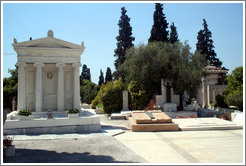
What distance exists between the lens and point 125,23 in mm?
34969

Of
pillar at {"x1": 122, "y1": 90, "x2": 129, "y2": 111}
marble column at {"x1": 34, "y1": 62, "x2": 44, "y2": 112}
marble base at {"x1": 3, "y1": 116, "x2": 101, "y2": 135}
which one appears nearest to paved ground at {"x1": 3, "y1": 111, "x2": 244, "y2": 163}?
marble base at {"x1": 3, "y1": 116, "x2": 101, "y2": 135}

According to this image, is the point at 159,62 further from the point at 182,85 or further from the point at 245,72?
the point at 245,72

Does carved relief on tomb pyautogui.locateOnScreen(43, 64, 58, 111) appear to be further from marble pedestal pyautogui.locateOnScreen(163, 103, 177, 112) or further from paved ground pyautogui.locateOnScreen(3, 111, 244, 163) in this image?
marble pedestal pyautogui.locateOnScreen(163, 103, 177, 112)

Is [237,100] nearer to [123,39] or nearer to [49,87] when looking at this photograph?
[49,87]

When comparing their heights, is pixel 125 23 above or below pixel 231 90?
above

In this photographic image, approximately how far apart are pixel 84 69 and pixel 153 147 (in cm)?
5405

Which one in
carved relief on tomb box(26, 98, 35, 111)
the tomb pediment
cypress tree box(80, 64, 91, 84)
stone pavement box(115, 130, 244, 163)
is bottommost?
stone pavement box(115, 130, 244, 163)

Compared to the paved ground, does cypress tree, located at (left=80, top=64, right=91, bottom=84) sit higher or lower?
higher

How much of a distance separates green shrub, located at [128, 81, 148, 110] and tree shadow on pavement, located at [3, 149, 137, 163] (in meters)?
15.1

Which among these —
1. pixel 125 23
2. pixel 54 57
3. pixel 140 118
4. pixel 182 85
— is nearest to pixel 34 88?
pixel 54 57

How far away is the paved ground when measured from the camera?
26.2 ft

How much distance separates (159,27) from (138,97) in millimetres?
12091

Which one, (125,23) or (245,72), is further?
(125,23)

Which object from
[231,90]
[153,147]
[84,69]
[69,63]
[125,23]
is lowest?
[153,147]
